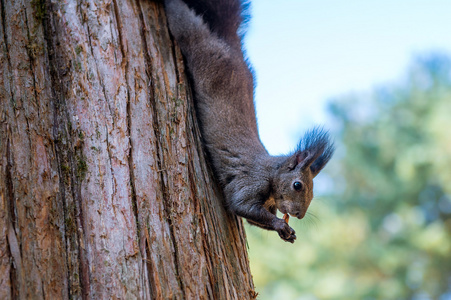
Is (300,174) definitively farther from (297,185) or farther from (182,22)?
(182,22)

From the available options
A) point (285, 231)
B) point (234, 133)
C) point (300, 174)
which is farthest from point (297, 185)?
point (234, 133)

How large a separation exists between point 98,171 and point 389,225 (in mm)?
9355

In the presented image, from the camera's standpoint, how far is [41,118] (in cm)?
188

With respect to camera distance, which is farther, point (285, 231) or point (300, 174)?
point (300, 174)

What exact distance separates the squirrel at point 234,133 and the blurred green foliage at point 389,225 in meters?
5.84

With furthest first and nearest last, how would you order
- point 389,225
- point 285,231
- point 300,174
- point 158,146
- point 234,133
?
point 389,225, point 300,174, point 234,133, point 285,231, point 158,146

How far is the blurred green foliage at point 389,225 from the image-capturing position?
916 cm

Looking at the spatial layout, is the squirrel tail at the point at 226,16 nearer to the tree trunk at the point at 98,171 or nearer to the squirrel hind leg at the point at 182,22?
the squirrel hind leg at the point at 182,22

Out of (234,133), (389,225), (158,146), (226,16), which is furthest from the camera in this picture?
(389,225)

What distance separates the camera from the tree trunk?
5.65 ft

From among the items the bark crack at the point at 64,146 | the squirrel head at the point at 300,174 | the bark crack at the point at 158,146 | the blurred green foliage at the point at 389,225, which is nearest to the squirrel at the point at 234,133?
the squirrel head at the point at 300,174

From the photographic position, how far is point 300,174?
301 centimetres

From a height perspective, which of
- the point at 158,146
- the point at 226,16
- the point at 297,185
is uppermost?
the point at 226,16

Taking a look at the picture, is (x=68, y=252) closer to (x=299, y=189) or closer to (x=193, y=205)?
(x=193, y=205)
